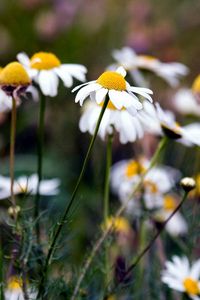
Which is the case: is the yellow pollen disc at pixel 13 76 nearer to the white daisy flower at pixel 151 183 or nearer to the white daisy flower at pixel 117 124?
the white daisy flower at pixel 117 124

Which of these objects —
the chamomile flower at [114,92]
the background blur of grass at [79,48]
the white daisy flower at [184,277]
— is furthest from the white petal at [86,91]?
the background blur of grass at [79,48]

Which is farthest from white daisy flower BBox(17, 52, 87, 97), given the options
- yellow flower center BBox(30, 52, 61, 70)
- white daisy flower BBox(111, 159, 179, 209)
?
white daisy flower BBox(111, 159, 179, 209)

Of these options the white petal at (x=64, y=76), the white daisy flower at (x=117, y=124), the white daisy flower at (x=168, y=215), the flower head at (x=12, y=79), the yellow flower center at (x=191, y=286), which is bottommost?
the yellow flower center at (x=191, y=286)

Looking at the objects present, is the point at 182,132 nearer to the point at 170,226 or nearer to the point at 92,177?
the point at 170,226

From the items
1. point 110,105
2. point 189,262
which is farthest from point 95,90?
point 189,262

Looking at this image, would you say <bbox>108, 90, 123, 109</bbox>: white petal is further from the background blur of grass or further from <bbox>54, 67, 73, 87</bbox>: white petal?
the background blur of grass
